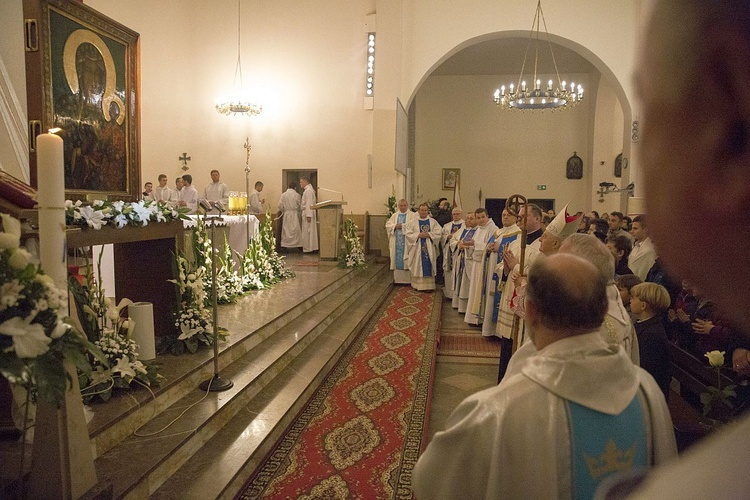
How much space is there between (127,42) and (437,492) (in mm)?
4606

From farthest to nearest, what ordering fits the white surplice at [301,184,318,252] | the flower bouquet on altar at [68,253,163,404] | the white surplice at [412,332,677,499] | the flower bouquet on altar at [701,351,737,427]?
the white surplice at [301,184,318,252]
the flower bouquet on altar at [68,253,163,404]
the flower bouquet on altar at [701,351,737,427]
the white surplice at [412,332,677,499]

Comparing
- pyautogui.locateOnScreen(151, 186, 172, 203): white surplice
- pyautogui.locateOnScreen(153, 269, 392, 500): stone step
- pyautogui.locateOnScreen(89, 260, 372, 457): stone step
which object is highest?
pyautogui.locateOnScreen(151, 186, 172, 203): white surplice

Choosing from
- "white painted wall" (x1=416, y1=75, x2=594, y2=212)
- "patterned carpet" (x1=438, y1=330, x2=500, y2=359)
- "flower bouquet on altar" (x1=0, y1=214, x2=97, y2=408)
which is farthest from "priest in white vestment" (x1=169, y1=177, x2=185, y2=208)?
"flower bouquet on altar" (x1=0, y1=214, x2=97, y2=408)

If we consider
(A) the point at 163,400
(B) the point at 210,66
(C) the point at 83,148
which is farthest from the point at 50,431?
(B) the point at 210,66

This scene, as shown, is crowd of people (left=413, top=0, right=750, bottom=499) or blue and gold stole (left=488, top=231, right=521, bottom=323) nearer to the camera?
crowd of people (left=413, top=0, right=750, bottom=499)

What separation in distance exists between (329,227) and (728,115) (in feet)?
33.0

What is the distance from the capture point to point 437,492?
1.35 meters

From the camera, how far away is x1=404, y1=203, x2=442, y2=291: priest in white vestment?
970 cm

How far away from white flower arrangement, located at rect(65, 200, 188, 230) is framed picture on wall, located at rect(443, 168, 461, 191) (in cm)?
1458

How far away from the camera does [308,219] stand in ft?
39.1

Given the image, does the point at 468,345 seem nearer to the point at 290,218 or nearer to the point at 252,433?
the point at 252,433

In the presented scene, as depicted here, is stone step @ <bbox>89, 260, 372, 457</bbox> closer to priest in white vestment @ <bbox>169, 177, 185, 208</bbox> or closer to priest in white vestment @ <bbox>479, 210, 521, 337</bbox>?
priest in white vestment @ <bbox>479, 210, 521, 337</bbox>

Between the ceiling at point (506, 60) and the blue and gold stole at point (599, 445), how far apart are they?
14.5 meters

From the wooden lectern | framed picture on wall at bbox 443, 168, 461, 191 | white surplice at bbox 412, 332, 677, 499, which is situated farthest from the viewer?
framed picture on wall at bbox 443, 168, 461, 191
